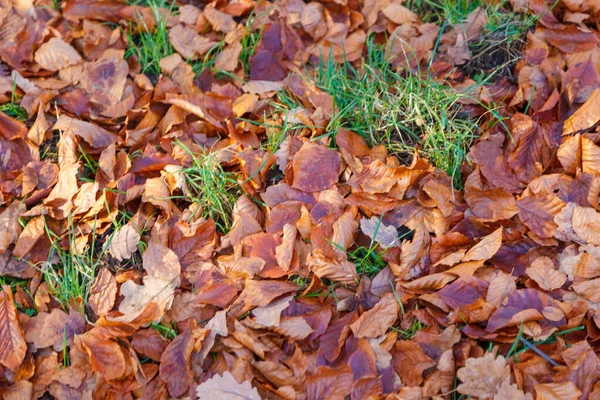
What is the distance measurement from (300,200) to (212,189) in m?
0.31

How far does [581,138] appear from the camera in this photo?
2229 mm

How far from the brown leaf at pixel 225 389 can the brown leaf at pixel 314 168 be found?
27.6 inches

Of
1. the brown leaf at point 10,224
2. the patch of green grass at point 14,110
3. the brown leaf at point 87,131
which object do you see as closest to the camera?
the brown leaf at point 10,224

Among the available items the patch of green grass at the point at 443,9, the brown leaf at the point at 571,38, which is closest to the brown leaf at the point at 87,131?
the patch of green grass at the point at 443,9

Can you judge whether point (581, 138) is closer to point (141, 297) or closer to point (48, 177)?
point (141, 297)

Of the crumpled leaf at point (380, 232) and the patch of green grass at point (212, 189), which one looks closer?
the crumpled leaf at point (380, 232)

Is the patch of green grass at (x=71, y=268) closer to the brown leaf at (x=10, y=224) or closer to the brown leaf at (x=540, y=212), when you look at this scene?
the brown leaf at (x=10, y=224)

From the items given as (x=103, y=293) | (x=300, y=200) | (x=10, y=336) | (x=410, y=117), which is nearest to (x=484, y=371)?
(x=300, y=200)

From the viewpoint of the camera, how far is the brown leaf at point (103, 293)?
2.12 metres

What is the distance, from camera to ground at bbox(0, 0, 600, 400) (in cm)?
198

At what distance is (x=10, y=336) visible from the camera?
6.78 feet

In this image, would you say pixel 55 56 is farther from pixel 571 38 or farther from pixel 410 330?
pixel 571 38

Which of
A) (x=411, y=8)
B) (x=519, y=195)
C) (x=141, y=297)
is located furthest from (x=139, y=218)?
(x=411, y=8)

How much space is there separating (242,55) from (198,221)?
0.89m
